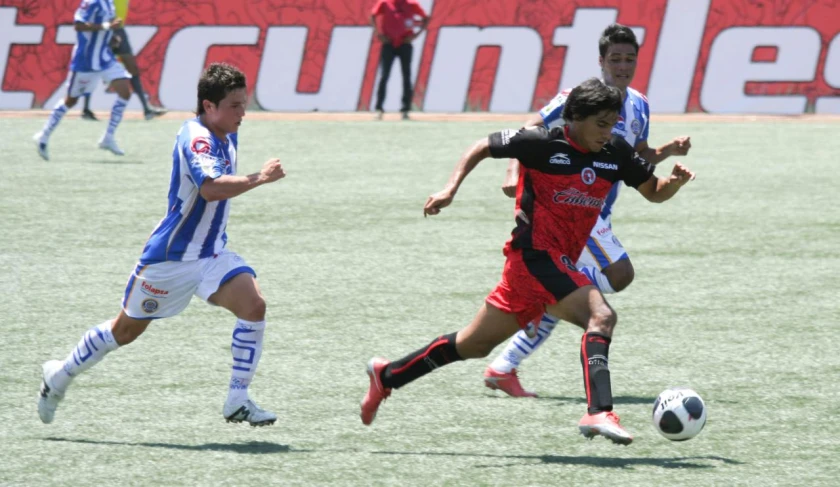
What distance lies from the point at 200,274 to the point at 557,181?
5.85 ft

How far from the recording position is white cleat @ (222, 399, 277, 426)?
6.29m

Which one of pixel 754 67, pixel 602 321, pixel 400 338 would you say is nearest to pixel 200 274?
pixel 602 321

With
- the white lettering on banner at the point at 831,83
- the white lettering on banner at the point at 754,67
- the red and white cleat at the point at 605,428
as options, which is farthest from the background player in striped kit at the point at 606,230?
the white lettering on banner at the point at 831,83

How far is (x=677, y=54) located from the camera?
24172mm

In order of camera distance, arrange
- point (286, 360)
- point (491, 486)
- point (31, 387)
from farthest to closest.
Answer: point (286, 360) → point (31, 387) → point (491, 486)

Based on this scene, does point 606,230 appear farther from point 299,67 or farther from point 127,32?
point 127,32

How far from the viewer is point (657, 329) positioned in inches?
343

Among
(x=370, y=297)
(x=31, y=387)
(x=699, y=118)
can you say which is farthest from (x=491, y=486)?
(x=699, y=118)

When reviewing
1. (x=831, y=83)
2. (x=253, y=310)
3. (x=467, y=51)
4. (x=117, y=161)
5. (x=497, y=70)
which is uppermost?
(x=253, y=310)

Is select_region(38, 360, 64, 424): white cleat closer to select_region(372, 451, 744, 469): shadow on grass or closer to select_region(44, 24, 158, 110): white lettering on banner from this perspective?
select_region(372, 451, 744, 469): shadow on grass

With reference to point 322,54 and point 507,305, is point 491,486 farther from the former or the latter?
point 322,54

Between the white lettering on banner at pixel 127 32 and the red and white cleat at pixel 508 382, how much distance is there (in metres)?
18.7

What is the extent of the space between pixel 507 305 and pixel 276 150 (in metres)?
13.0

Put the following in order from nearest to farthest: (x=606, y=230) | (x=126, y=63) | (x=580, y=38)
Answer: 1. (x=606, y=230)
2. (x=126, y=63)
3. (x=580, y=38)
